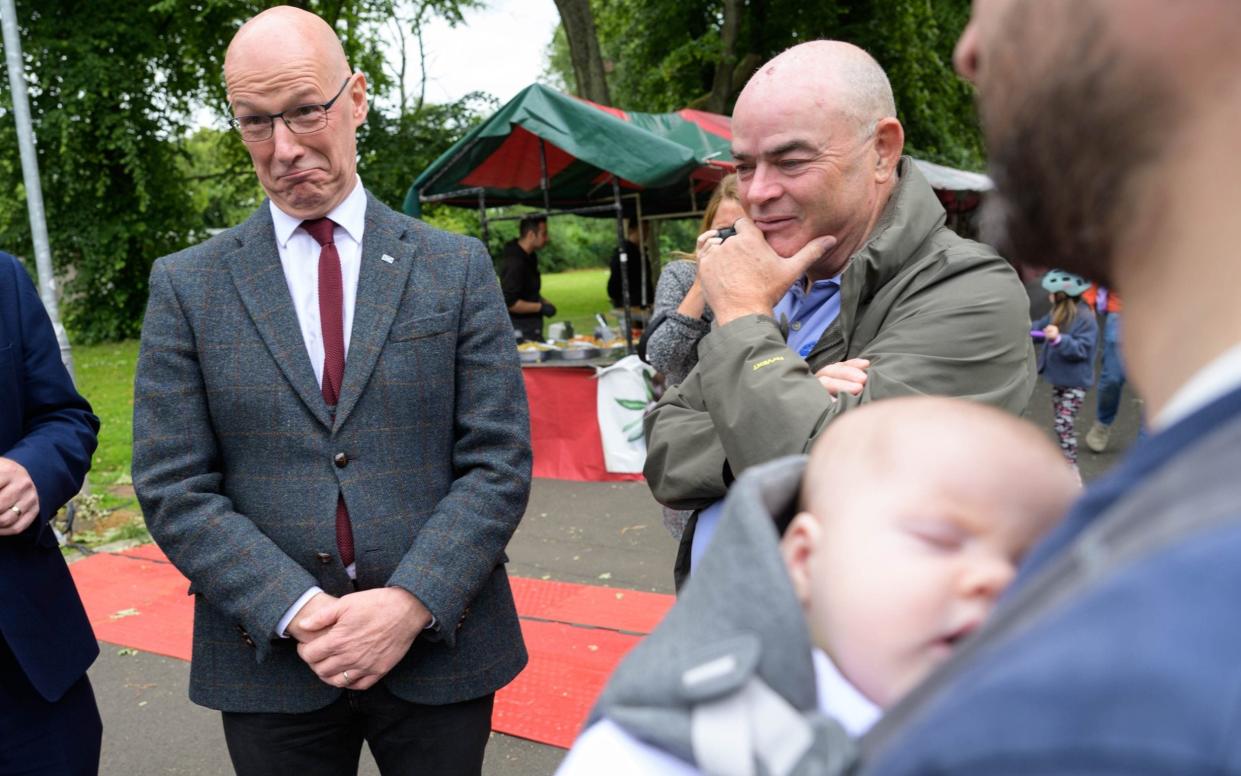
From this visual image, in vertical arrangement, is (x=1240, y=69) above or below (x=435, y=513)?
above

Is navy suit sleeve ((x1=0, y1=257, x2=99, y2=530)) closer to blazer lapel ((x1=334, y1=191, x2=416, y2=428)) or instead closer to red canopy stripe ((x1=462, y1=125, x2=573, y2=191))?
blazer lapel ((x1=334, y1=191, x2=416, y2=428))

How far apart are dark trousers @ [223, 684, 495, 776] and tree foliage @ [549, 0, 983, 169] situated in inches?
583

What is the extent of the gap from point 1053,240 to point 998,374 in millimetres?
1178

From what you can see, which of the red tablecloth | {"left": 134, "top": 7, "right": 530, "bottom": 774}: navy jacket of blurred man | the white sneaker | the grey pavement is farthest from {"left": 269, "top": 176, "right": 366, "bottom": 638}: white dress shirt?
the white sneaker

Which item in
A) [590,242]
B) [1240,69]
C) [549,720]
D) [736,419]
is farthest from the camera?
[590,242]

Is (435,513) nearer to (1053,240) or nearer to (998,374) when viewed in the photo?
(998,374)

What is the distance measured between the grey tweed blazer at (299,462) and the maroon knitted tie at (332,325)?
1.2 inches

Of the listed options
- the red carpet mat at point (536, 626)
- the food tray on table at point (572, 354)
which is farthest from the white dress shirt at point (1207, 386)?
the food tray on table at point (572, 354)

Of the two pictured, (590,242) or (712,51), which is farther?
(590,242)

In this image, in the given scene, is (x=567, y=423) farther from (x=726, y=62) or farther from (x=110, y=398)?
(x=726, y=62)

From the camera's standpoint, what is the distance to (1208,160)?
0.62 m

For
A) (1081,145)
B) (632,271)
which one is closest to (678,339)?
(1081,145)

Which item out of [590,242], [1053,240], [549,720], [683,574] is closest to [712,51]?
[549,720]

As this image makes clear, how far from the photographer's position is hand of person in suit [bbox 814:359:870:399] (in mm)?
1748
